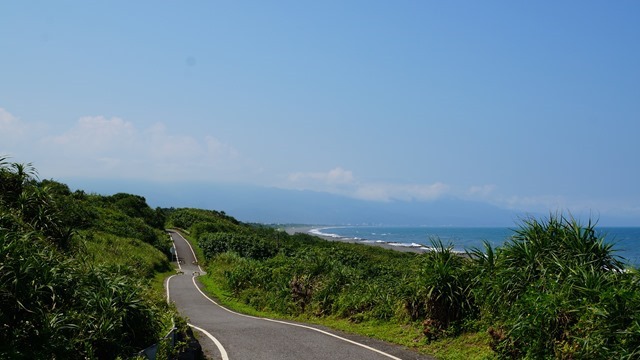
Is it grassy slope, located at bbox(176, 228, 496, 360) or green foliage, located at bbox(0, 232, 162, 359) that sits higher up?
green foliage, located at bbox(0, 232, 162, 359)

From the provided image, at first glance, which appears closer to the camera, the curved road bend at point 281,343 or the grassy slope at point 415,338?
the grassy slope at point 415,338

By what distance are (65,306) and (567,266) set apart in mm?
9834

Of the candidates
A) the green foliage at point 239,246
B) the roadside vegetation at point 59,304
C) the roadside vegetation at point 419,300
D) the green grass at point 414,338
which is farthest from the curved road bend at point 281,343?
the green foliage at point 239,246

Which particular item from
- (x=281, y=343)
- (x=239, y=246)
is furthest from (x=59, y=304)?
(x=239, y=246)

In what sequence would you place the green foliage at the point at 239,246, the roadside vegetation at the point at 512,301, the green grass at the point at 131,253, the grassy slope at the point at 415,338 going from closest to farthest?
1. the roadside vegetation at the point at 512,301
2. the grassy slope at the point at 415,338
3. the green grass at the point at 131,253
4. the green foliage at the point at 239,246

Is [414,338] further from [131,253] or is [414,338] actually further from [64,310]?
[131,253]

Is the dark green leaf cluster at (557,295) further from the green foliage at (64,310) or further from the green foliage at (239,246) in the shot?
the green foliage at (239,246)

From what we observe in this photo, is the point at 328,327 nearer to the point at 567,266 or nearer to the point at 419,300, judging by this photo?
the point at 419,300

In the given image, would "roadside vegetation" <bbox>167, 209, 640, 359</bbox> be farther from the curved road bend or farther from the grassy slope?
the curved road bend

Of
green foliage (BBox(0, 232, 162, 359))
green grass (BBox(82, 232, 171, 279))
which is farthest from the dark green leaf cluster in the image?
green grass (BBox(82, 232, 171, 279))

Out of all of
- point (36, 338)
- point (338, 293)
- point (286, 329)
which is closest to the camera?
point (36, 338)

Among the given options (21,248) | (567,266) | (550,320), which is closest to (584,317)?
(550,320)

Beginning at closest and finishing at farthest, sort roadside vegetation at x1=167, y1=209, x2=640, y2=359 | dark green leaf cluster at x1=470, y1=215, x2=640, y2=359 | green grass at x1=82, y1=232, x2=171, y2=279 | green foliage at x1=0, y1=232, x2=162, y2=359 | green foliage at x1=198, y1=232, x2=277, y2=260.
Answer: green foliage at x1=0, y1=232, x2=162, y2=359 < dark green leaf cluster at x1=470, y1=215, x2=640, y2=359 < roadside vegetation at x1=167, y1=209, x2=640, y2=359 < green grass at x1=82, y1=232, x2=171, y2=279 < green foliage at x1=198, y1=232, x2=277, y2=260

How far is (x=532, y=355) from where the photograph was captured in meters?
10.4
